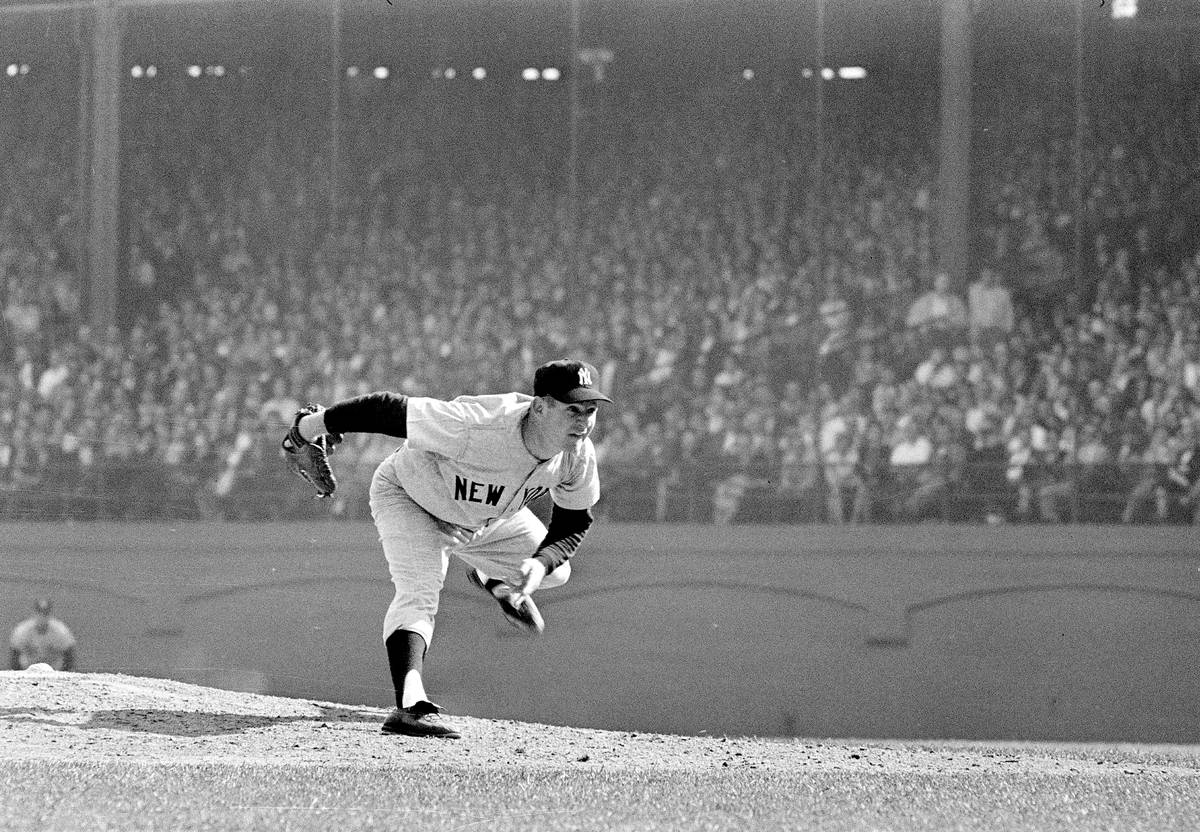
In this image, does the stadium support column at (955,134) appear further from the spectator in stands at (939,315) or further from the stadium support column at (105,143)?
the stadium support column at (105,143)

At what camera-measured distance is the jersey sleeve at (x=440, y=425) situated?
493 centimetres

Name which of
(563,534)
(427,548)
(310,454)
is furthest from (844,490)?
(310,454)

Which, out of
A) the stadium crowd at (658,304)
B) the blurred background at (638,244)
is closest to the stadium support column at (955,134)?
the blurred background at (638,244)

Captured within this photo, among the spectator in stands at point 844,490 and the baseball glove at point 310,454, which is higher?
the baseball glove at point 310,454

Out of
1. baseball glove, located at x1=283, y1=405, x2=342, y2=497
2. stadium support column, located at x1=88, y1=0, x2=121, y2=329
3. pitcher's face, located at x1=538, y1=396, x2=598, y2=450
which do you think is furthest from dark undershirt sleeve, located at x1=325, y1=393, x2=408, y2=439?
stadium support column, located at x1=88, y1=0, x2=121, y2=329

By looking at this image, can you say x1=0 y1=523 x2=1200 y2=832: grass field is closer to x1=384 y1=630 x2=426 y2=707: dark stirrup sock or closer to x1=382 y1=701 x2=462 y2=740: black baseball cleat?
x1=382 y1=701 x2=462 y2=740: black baseball cleat

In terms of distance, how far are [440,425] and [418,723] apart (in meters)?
1.03

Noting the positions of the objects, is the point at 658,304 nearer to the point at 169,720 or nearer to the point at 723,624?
the point at 723,624

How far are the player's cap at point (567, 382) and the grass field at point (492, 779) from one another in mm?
1153

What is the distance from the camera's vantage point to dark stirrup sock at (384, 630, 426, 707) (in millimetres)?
5055

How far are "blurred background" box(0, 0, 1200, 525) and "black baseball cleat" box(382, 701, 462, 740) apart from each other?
337 inches

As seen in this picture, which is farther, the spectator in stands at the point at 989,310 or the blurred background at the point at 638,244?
the spectator in stands at the point at 989,310

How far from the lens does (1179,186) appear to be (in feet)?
50.1

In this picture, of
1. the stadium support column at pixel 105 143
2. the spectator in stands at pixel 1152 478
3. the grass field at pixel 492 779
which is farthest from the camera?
the stadium support column at pixel 105 143
